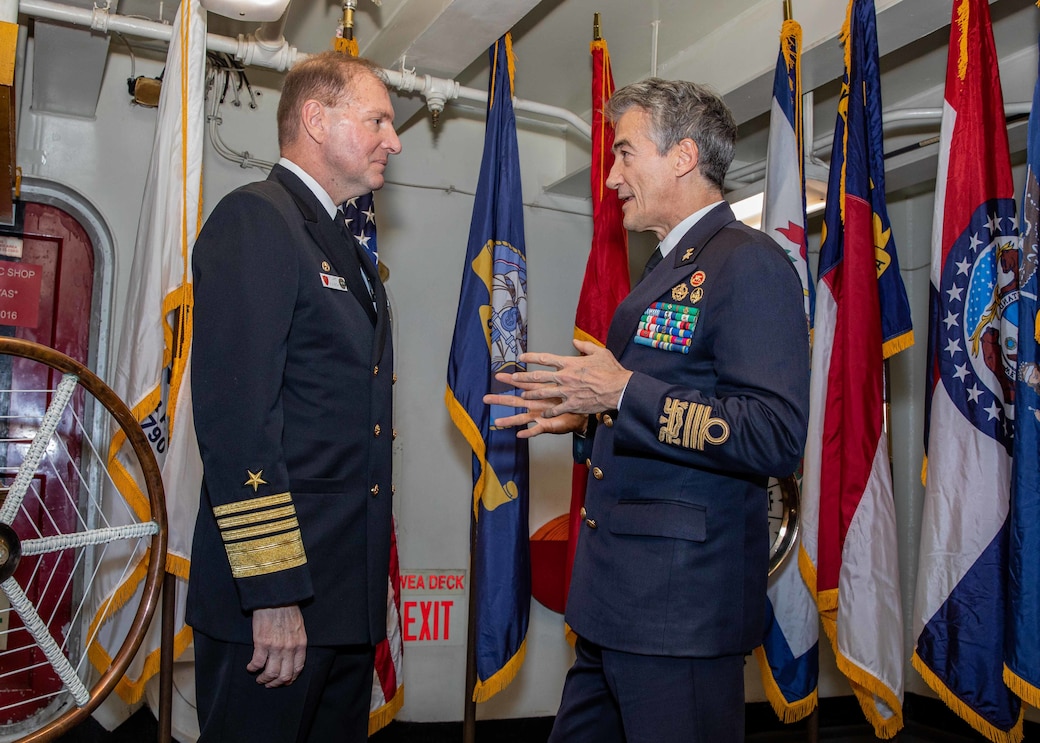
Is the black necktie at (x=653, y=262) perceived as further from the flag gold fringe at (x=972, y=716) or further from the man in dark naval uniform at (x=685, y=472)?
the flag gold fringe at (x=972, y=716)

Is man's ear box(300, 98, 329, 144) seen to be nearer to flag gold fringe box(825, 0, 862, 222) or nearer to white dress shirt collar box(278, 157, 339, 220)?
white dress shirt collar box(278, 157, 339, 220)

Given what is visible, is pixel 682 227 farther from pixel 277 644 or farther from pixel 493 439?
pixel 493 439

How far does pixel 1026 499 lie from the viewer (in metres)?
2.10

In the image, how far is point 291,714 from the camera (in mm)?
1325

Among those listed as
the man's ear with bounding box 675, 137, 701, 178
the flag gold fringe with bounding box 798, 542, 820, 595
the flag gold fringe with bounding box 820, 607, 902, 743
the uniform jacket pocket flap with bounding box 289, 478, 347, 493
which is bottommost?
the flag gold fringe with bounding box 820, 607, 902, 743

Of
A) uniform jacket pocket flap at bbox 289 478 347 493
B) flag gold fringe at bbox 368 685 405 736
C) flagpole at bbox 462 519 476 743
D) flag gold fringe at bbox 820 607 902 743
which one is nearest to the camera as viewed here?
uniform jacket pocket flap at bbox 289 478 347 493

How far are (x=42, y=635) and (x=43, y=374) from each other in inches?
80.2

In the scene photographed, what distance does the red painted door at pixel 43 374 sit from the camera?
10.6ft

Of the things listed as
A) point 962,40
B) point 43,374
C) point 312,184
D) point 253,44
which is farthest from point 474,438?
point 962,40

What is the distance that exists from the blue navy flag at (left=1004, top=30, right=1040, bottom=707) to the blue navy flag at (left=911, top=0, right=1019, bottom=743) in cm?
8

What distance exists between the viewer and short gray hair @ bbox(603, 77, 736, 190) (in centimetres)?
161

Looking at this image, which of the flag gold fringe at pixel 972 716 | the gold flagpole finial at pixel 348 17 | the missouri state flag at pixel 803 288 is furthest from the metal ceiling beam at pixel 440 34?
the flag gold fringe at pixel 972 716

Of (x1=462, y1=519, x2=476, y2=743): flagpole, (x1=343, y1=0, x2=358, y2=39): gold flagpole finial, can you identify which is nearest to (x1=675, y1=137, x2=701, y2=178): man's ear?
(x1=343, y1=0, x2=358, y2=39): gold flagpole finial

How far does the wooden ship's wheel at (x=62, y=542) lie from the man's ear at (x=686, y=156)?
1239 millimetres
